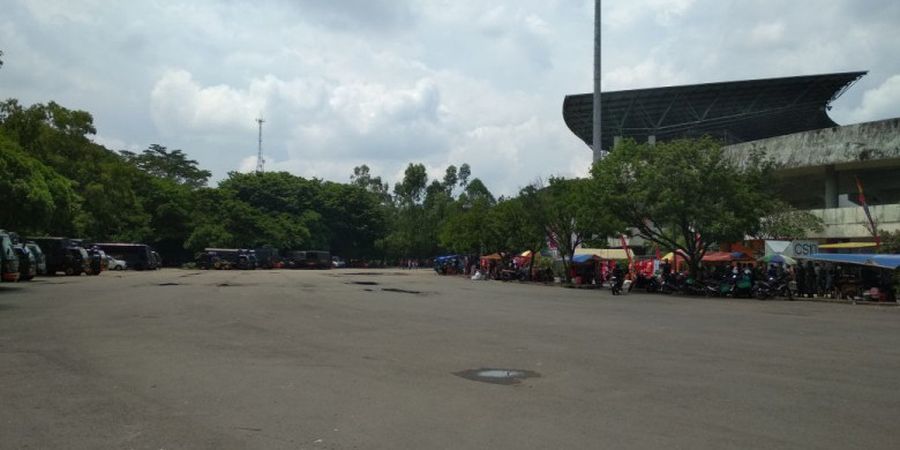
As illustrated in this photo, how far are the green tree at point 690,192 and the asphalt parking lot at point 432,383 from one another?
16578mm

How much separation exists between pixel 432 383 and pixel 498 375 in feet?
3.56

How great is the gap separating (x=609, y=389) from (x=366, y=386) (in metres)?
2.98

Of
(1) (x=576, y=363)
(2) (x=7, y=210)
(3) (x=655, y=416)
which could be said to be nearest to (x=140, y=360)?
(1) (x=576, y=363)

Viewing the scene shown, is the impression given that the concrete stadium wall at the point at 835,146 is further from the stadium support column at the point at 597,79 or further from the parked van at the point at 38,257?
the parked van at the point at 38,257

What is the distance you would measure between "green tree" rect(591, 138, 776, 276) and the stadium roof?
35.1m

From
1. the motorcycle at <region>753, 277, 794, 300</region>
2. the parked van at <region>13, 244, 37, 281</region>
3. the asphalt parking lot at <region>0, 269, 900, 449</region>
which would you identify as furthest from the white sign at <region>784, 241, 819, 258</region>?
the parked van at <region>13, 244, 37, 281</region>

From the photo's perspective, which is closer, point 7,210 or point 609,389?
point 609,389

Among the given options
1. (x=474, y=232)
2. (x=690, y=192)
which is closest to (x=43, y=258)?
(x=474, y=232)

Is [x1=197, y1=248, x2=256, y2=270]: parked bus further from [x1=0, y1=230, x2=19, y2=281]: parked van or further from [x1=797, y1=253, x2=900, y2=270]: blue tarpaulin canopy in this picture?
[x1=797, y1=253, x2=900, y2=270]: blue tarpaulin canopy

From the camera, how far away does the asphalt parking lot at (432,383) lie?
6.49m

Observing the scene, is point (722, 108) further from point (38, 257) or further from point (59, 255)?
point (38, 257)

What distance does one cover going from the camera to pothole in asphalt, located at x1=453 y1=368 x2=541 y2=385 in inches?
366

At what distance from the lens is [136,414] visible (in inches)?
280

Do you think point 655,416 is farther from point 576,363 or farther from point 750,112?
point 750,112
